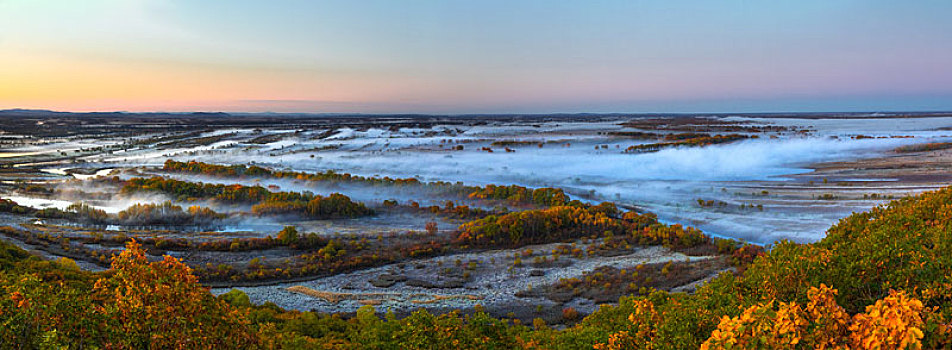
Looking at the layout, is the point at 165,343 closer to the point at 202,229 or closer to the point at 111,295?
the point at 111,295

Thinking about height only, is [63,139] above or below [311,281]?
above

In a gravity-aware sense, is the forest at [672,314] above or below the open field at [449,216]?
above

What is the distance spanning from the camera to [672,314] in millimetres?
6523

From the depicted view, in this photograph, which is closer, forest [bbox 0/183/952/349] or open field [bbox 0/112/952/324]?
forest [bbox 0/183/952/349]

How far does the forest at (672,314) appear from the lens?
12.4 ft

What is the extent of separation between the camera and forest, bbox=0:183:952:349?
149 inches

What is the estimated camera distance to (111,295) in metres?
6.21

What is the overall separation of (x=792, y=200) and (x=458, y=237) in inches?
962

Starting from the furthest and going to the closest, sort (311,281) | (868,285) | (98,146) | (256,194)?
(98,146) < (256,194) < (311,281) < (868,285)

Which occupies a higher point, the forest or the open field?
the forest

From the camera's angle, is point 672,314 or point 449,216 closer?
point 672,314

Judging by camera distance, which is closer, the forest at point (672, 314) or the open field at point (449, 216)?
the forest at point (672, 314)

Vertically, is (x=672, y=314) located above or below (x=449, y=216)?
above

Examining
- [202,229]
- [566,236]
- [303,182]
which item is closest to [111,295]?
[566,236]
